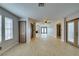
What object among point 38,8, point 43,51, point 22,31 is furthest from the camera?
point 22,31

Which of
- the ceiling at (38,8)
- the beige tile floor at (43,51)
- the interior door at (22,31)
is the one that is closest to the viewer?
the ceiling at (38,8)

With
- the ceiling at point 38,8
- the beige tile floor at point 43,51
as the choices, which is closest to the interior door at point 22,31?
the beige tile floor at point 43,51

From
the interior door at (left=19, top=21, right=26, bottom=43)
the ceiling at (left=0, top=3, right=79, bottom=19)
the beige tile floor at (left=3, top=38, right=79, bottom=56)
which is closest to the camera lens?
the ceiling at (left=0, top=3, right=79, bottom=19)

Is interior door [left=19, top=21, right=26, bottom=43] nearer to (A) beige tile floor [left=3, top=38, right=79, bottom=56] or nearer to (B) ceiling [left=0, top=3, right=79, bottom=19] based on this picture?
(A) beige tile floor [left=3, top=38, right=79, bottom=56]

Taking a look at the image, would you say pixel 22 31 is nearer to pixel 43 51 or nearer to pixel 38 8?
pixel 43 51

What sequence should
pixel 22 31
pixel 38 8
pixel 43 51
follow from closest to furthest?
pixel 38 8 → pixel 43 51 → pixel 22 31

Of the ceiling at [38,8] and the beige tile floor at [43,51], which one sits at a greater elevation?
the ceiling at [38,8]

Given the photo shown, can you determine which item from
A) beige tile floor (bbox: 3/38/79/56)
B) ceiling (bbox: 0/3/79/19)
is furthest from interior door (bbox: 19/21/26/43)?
ceiling (bbox: 0/3/79/19)

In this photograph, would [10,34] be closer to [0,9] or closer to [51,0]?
[0,9]

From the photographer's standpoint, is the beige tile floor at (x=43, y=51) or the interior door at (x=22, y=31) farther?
the interior door at (x=22, y=31)

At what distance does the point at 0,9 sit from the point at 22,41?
4.56m

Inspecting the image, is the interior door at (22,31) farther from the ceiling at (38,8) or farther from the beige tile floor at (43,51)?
the ceiling at (38,8)

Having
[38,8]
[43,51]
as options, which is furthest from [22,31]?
[38,8]

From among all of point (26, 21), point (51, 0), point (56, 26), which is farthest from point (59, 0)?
point (56, 26)
